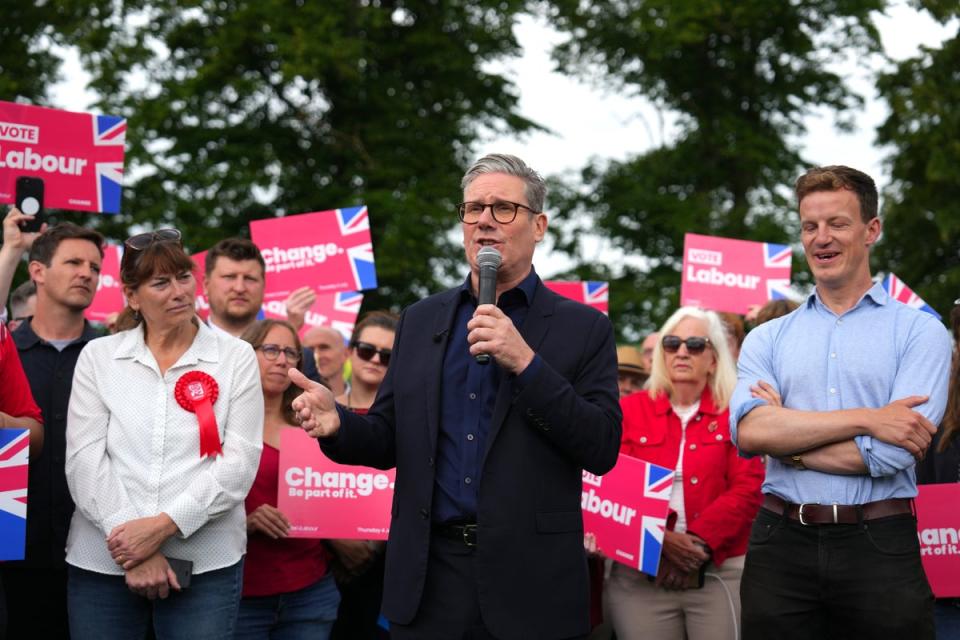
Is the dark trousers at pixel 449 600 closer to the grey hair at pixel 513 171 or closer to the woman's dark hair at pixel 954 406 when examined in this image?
the grey hair at pixel 513 171

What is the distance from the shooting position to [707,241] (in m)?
9.66

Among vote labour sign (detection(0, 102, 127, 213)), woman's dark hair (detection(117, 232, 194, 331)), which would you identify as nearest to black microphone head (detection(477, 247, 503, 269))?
woman's dark hair (detection(117, 232, 194, 331))

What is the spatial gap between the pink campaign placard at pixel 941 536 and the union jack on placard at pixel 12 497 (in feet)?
11.5

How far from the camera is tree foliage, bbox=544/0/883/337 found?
22172 millimetres

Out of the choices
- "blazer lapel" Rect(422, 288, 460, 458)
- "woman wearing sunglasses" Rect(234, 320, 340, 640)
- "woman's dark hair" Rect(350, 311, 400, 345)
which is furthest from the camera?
"woman's dark hair" Rect(350, 311, 400, 345)

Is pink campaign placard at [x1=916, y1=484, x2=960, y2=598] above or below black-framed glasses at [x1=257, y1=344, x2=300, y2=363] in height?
below

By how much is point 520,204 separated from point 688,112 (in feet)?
67.3

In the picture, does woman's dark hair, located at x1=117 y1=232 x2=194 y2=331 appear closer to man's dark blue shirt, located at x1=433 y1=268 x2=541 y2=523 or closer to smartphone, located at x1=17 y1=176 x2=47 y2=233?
smartphone, located at x1=17 y1=176 x2=47 y2=233

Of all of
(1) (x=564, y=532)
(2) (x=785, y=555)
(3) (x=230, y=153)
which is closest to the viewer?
(1) (x=564, y=532)

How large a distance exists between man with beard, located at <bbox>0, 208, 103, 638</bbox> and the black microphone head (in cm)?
256

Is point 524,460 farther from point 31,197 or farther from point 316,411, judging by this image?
point 31,197

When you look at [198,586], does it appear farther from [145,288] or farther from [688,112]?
[688,112]

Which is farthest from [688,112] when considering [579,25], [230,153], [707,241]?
[707,241]

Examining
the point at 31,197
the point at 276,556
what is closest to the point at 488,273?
the point at 276,556
